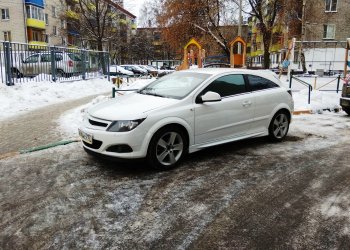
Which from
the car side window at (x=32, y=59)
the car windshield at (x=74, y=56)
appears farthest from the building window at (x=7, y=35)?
the car side window at (x=32, y=59)

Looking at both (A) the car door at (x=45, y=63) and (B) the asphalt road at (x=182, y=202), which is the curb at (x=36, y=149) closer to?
(B) the asphalt road at (x=182, y=202)

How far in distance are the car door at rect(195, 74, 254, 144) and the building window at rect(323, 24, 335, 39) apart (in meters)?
40.5

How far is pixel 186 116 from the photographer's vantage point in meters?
5.40

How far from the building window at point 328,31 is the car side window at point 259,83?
39.7m

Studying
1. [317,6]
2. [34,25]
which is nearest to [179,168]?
[317,6]

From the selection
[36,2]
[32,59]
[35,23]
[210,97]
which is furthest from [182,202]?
[36,2]

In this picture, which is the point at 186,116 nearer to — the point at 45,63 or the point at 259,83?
the point at 259,83

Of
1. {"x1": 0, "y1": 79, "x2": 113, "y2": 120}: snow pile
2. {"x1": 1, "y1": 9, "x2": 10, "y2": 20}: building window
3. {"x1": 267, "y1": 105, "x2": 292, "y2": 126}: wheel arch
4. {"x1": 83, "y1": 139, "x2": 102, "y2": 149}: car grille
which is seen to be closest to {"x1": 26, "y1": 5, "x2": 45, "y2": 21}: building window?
{"x1": 1, "y1": 9, "x2": 10, "y2": 20}: building window

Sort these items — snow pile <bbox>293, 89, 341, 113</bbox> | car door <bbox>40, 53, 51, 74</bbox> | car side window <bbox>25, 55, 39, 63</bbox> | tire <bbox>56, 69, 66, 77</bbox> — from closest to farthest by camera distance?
snow pile <bbox>293, 89, 341, 113</bbox> → car side window <bbox>25, 55, 39, 63</bbox> → car door <bbox>40, 53, 51, 74</bbox> → tire <bbox>56, 69, 66, 77</bbox>

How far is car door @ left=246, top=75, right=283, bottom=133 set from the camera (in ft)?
21.4

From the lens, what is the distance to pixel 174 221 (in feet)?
12.3

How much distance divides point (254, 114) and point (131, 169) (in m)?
2.56

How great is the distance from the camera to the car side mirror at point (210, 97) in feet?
18.3

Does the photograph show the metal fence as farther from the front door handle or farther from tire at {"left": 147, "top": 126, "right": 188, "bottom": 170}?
the front door handle
